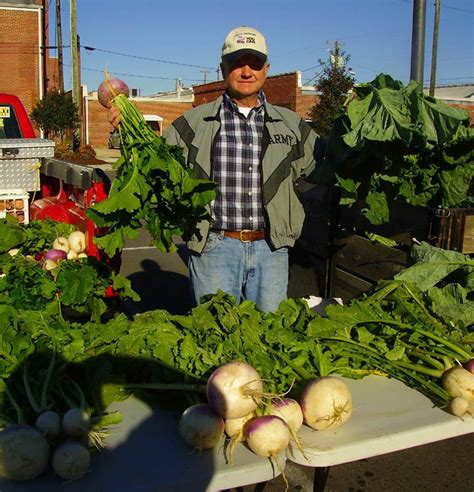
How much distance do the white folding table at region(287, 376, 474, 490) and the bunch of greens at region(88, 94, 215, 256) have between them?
4.11ft

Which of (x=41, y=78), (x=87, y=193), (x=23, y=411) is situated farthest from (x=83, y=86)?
(x=23, y=411)

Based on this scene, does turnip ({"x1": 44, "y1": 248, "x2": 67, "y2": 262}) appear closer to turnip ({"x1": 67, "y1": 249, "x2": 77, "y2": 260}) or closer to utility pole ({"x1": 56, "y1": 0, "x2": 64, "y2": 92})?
turnip ({"x1": 67, "y1": 249, "x2": 77, "y2": 260})

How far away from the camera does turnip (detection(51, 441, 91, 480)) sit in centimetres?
193

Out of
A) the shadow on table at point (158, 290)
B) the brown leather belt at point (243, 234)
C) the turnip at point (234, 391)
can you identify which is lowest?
the shadow on table at point (158, 290)

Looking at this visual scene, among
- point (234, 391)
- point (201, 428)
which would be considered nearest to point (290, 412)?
point (234, 391)

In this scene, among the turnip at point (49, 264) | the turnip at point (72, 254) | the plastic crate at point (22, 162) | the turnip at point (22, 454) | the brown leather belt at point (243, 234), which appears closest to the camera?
the turnip at point (22, 454)

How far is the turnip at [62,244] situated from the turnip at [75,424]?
2935 mm

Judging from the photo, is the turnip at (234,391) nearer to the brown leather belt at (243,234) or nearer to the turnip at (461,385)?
the turnip at (461,385)

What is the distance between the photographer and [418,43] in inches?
181

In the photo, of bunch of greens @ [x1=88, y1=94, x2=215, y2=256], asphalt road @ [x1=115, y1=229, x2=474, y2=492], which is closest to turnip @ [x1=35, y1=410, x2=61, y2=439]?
bunch of greens @ [x1=88, y1=94, x2=215, y2=256]

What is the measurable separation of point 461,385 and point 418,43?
312 centimetres

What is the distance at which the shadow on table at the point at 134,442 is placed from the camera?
1.94 meters

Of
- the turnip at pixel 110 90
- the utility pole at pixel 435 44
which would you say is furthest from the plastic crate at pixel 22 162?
the utility pole at pixel 435 44

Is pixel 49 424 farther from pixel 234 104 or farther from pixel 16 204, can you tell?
pixel 16 204
